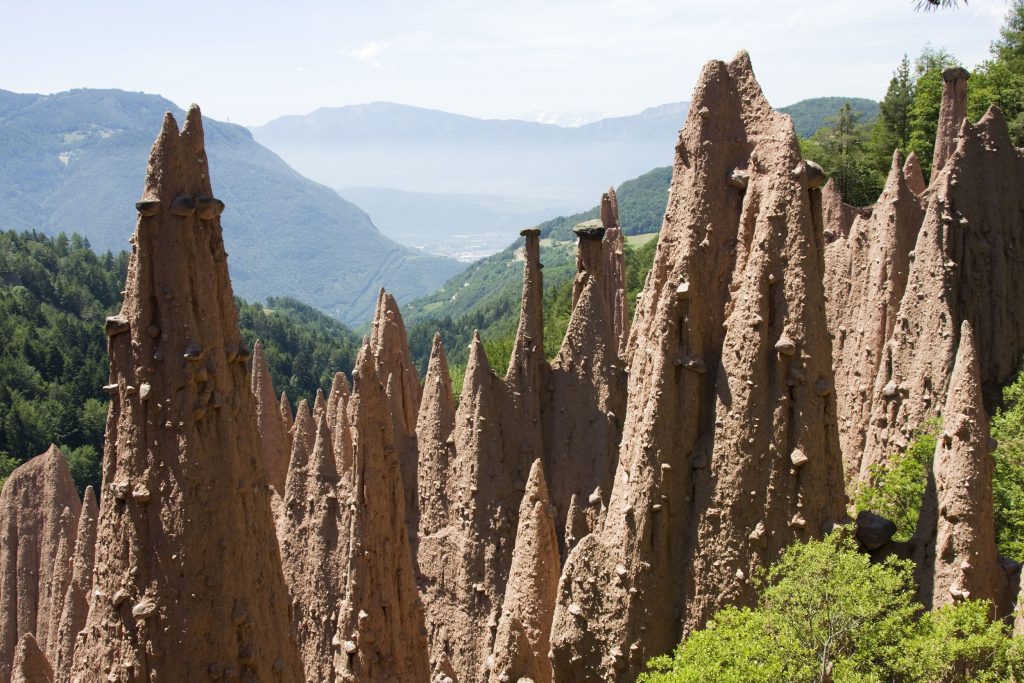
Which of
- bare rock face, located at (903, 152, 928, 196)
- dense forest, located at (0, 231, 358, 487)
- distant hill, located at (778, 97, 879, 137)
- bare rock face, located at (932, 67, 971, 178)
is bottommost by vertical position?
dense forest, located at (0, 231, 358, 487)

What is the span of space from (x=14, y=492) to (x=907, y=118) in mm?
46335

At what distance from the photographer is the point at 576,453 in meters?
16.8

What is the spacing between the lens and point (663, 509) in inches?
431

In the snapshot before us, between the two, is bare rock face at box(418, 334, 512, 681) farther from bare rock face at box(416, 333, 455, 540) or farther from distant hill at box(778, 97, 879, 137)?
distant hill at box(778, 97, 879, 137)

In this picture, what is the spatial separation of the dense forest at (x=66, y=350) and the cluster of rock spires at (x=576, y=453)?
42.9m

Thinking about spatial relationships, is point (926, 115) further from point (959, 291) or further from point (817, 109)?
point (817, 109)

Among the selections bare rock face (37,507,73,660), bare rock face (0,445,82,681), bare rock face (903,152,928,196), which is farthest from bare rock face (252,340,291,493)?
bare rock face (903,152,928,196)

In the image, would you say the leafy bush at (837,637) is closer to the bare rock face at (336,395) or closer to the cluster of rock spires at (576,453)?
the cluster of rock spires at (576,453)

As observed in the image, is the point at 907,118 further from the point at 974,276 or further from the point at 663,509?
the point at 663,509

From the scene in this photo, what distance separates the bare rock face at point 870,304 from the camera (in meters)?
17.3

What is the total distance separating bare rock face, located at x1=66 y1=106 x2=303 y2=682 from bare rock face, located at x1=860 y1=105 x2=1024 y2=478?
38.0ft

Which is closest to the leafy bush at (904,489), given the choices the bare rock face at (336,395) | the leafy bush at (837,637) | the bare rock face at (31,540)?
the leafy bush at (837,637)

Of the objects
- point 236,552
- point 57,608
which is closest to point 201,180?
point 236,552

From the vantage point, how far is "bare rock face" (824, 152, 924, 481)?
1728 centimetres
